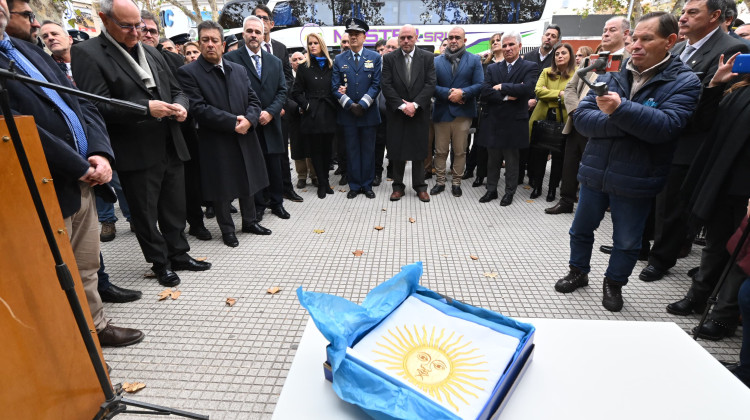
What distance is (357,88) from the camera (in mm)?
5250

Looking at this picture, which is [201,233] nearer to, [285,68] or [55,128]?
[55,128]

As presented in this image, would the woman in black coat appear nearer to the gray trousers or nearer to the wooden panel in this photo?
the gray trousers

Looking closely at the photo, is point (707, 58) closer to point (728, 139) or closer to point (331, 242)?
point (728, 139)

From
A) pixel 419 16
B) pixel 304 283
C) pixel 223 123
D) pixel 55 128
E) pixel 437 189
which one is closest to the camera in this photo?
pixel 55 128

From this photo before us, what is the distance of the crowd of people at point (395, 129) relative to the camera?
7.39ft

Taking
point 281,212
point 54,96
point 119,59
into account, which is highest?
point 119,59

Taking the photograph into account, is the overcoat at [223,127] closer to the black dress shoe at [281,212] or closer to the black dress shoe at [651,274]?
the black dress shoe at [281,212]

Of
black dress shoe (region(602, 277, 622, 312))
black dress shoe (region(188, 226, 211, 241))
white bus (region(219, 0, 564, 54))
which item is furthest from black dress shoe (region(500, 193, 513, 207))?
white bus (region(219, 0, 564, 54))

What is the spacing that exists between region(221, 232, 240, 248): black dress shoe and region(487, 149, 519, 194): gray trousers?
348 centimetres

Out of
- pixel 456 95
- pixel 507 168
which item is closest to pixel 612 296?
pixel 507 168

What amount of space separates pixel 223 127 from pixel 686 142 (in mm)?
3999

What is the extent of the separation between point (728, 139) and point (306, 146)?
4.67 meters

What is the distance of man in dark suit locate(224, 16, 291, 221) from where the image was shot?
14.1 ft

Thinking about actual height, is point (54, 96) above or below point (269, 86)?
above
